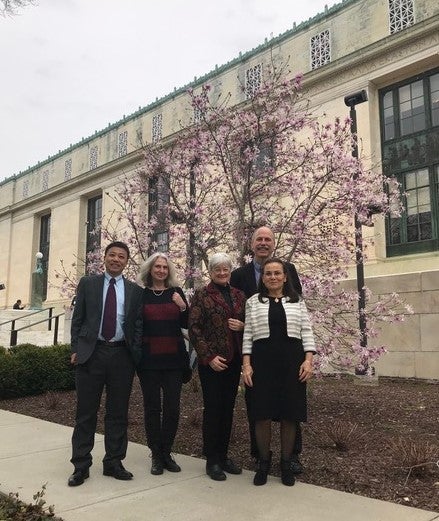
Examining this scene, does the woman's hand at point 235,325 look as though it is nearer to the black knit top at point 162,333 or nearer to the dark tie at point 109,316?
the black knit top at point 162,333

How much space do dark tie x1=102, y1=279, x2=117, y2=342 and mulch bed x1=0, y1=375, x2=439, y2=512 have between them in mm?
1700

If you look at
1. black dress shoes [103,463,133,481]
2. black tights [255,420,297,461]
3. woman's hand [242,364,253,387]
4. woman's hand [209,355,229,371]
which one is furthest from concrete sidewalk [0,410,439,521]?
woman's hand [209,355,229,371]

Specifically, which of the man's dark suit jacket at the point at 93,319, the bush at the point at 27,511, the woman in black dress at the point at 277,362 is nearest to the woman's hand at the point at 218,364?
the woman in black dress at the point at 277,362

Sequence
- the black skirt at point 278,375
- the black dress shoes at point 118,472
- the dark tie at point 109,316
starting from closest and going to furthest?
1. the black skirt at point 278,375
2. the black dress shoes at point 118,472
3. the dark tie at point 109,316

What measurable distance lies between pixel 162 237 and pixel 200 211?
6.96 ft

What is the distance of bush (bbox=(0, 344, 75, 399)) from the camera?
9.84m

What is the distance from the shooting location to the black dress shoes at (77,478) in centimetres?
441

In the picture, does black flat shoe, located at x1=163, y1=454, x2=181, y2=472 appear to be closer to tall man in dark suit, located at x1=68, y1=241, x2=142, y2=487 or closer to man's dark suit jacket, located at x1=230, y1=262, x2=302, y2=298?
tall man in dark suit, located at x1=68, y1=241, x2=142, y2=487

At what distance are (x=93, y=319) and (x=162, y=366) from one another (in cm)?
78

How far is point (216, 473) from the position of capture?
4.51 meters

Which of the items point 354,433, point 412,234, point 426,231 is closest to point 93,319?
point 354,433

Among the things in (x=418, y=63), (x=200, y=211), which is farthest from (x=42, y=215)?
(x=200, y=211)

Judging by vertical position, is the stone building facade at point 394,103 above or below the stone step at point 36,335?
above

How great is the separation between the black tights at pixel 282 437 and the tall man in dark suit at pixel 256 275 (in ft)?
1.25
